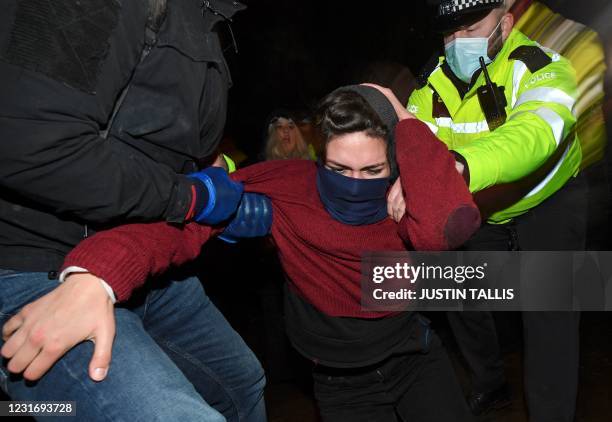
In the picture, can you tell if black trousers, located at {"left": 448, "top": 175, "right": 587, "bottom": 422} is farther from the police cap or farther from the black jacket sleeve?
the black jacket sleeve

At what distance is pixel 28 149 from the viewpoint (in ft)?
3.05

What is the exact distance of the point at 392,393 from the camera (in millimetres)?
1844

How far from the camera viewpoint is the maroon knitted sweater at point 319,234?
1163 mm

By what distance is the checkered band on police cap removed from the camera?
88.8 inches

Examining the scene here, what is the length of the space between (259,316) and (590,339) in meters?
2.61

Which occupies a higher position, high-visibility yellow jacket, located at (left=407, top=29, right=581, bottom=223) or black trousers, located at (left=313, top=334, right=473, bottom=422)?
high-visibility yellow jacket, located at (left=407, top=29, right=581, bottom=223)

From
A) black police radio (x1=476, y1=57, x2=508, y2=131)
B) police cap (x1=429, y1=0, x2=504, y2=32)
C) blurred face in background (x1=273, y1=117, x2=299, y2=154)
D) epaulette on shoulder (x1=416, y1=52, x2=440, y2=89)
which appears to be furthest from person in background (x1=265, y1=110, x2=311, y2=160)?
black police radio (x1=476, y1=57, x2=508, y2=131)

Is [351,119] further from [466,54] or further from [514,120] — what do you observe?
[466,54]

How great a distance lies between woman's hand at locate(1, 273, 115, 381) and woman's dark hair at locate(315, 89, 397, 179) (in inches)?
41.1

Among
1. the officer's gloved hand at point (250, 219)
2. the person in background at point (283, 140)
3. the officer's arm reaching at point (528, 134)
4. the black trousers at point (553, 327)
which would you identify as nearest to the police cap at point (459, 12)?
the officer's arm reaching at point (528, 134)

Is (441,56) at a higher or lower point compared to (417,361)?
higher

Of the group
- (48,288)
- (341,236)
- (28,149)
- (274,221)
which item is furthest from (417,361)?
(28,149)

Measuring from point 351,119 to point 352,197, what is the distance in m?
0.27

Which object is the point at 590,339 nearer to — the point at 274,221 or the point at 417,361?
the point at 417,361
